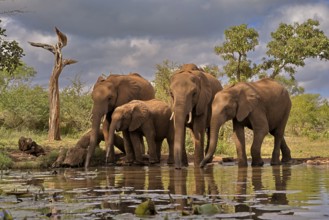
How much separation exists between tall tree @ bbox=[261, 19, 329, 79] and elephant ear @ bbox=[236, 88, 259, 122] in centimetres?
2125

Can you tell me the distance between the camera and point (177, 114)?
48.3 feet

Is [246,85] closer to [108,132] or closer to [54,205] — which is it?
[108,132]

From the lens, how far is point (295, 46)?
119 feet

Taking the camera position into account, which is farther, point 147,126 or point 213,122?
point 147,126

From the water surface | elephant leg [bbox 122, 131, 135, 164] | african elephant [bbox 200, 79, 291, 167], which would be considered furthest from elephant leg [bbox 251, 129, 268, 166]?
the water surface

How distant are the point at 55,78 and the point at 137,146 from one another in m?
12.5

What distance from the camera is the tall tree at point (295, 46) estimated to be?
3622 centimetres

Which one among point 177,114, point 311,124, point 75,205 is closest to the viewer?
point 75,205

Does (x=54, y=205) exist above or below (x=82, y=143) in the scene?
below

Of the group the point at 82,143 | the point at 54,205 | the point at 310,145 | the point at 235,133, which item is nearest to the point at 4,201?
the point at 54,205

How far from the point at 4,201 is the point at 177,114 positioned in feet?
27.2

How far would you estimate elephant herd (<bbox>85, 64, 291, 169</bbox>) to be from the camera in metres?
15.1

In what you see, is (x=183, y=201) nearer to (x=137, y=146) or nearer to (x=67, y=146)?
(x=137, y=146)

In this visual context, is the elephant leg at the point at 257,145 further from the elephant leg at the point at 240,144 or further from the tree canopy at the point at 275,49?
the tree canopy at the point at 275,49
